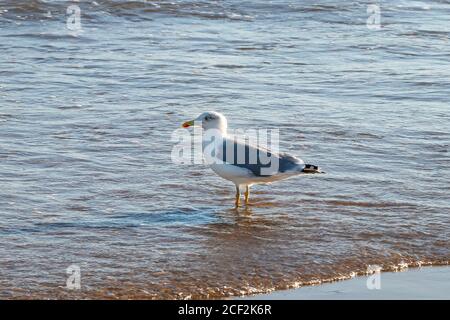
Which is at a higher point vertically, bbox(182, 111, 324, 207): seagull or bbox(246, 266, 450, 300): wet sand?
bbox(182, 111, 324, 207): seagull

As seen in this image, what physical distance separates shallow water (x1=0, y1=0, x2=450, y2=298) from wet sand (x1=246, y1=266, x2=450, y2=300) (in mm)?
129

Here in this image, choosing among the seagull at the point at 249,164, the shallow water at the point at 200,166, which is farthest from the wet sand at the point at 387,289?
the seagull at the point at 249,164

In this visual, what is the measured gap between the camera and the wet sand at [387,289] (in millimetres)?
6461

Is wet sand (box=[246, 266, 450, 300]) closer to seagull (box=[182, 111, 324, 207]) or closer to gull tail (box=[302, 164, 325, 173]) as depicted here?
gull tail (box=[302, 164, 325, 173])

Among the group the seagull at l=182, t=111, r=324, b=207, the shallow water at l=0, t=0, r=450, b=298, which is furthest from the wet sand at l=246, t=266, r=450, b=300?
the seagull at l=182, t=111, r=324, b=207

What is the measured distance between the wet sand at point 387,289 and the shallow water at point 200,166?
5.1 inches

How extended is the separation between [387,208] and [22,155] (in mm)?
3307

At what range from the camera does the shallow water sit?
693 cm

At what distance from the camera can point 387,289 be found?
6594 mm

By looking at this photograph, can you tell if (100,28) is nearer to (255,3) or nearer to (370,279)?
(255,3)

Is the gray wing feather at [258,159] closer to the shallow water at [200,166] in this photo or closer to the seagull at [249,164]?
the seagull at [249,164]

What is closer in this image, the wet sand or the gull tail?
the wet sand

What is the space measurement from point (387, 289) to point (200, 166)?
119 inches
